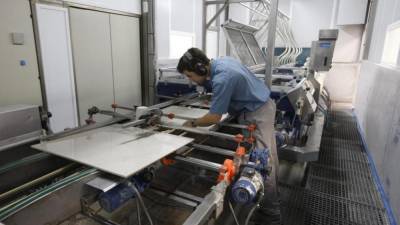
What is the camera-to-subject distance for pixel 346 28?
649 cm

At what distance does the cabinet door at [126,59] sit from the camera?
3621 mm

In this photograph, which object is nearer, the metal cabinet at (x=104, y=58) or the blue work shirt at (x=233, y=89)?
the blue work shirt at (x=233, y=89)

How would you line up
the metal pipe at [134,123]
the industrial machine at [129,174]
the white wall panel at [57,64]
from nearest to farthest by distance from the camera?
the industrial machine at [129,174] < the metal pipe at [134,123] < the white wall panel at [57,64]

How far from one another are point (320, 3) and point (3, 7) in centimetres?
716

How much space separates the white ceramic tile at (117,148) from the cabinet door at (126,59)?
2206 millimetres

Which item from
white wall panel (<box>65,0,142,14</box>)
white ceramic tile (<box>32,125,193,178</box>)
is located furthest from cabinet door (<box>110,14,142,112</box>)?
white ceramic tile (<box>32,125,193,178</box>)

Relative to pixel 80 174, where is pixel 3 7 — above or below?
above

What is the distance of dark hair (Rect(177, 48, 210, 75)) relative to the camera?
1677 millimetres

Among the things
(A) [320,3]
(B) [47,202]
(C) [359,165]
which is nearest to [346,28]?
(A) [320,3]

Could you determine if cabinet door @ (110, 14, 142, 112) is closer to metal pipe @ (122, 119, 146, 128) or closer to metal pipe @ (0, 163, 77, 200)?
metal pipe @ (122, 119, 146, 128)

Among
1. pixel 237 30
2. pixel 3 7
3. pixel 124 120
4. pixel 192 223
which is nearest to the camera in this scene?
pixel 192 223

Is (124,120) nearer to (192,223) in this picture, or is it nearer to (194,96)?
(194,96)

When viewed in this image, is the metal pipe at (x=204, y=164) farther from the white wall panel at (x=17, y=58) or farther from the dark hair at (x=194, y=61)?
the white wall panel at (x=17, y=58)

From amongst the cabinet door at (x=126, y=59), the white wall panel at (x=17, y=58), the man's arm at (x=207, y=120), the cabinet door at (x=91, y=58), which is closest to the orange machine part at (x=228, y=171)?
the man's arm at (x=207, y=120)
